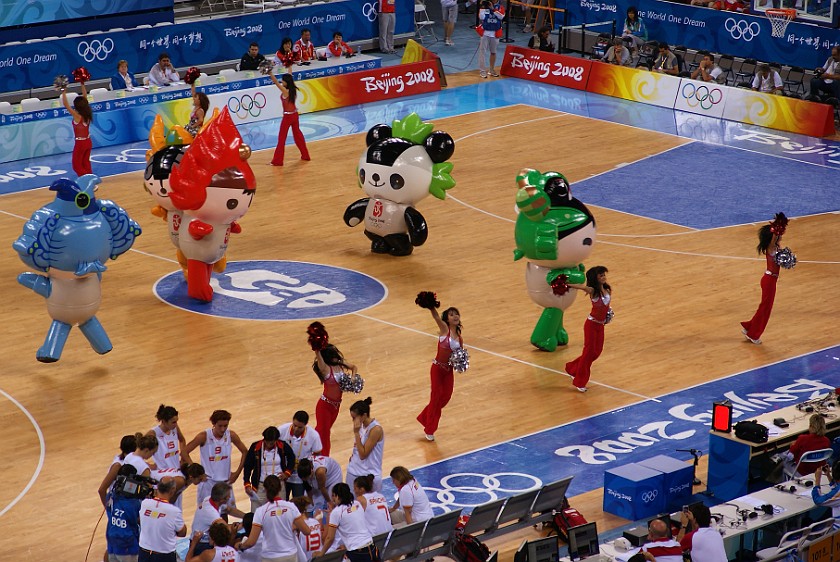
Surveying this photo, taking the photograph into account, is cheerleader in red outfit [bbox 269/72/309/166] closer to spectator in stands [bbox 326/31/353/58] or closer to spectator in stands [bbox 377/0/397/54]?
spectator in stands [bbox 326/31/353/58]

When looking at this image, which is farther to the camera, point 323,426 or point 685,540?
point 323,426

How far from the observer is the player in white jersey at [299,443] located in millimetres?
13523

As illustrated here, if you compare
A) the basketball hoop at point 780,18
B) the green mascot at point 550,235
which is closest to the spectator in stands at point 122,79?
the green mascot at point 550,235

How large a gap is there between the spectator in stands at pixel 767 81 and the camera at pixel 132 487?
75.8 feet

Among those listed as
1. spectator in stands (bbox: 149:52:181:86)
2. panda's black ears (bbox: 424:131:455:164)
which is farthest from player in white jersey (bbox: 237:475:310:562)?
spectator in stands (bbox: 149:52:181:86)

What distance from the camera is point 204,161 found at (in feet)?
63.4

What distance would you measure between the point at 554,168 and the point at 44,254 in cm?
1314

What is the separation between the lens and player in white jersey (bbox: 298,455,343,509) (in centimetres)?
1351

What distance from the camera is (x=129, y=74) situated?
3170cm

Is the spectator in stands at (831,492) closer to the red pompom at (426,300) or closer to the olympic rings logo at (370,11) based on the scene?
the red pompom at (426,300)

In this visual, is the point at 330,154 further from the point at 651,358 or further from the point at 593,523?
the point at 593,523

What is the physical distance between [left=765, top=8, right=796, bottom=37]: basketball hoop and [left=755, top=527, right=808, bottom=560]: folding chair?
24.0 m

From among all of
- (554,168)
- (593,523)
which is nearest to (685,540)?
(593,523)

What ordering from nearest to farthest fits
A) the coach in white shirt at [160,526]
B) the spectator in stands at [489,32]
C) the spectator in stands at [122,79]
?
the coach in white shirt at [160,526] < the spectator in stands at [122,79] < the spectator in stands at [489,32]
